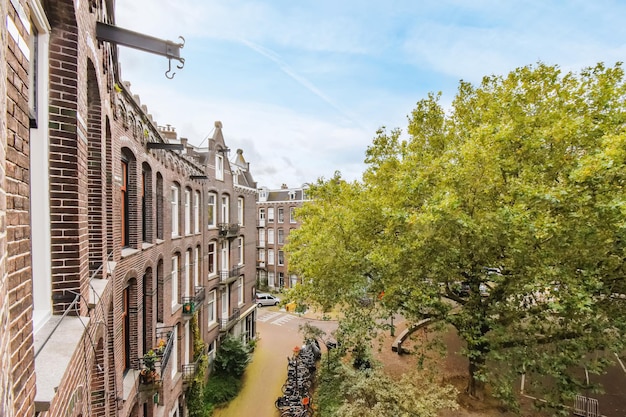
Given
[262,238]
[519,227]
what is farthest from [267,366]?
[262,238]

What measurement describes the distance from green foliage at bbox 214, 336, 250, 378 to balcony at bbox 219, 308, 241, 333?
2.50 feet

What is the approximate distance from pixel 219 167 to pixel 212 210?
2.24m

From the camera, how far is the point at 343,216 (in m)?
10.7

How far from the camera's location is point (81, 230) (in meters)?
3.21

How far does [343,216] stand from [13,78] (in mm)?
9368

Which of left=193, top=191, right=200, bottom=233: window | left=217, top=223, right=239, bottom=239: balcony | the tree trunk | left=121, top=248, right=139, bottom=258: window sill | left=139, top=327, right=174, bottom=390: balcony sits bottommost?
the tree trunk

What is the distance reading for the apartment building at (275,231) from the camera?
3194 centimetres

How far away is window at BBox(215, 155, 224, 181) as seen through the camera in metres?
15.5

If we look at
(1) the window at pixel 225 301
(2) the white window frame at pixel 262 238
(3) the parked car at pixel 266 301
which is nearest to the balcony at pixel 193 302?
(1) the window at pixel 225 301

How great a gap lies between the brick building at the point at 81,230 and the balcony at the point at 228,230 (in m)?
3.59

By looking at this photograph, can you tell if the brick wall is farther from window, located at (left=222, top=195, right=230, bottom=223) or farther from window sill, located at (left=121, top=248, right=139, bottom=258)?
window, located at (left=222, top=195, right=230, bottom=223)

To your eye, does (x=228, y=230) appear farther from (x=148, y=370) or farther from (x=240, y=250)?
(x=148, y=370)

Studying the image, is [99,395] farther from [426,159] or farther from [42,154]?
[426,159]

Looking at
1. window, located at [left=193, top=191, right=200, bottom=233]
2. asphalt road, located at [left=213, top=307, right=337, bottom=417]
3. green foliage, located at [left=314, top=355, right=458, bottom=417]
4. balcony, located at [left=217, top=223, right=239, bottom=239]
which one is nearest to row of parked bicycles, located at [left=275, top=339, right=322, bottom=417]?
asphalt road, located at [left=213, top=307, right=337, bottom=417]
